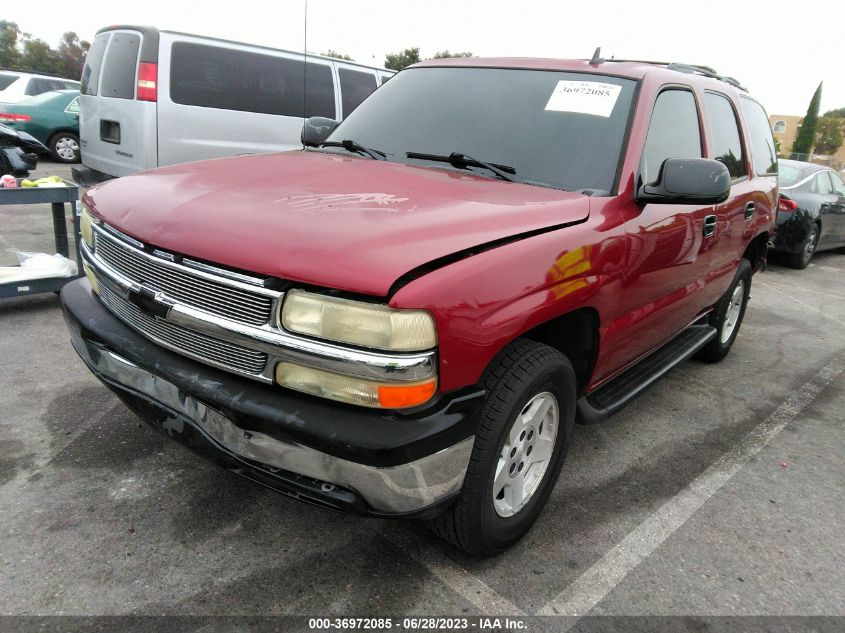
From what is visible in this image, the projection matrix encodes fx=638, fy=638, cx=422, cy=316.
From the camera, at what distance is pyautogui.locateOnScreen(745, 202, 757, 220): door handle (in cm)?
402

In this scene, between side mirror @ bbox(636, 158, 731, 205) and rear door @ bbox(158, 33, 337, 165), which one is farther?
rear door @ bbox(158, 33, 337, 165)

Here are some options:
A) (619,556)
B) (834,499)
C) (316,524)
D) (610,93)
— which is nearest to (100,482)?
(316,524)

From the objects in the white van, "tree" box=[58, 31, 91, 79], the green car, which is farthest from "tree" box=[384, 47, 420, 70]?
the white van

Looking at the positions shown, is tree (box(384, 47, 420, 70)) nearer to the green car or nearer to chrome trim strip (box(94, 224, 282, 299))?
the green car

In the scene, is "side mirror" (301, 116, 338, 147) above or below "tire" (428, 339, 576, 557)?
above

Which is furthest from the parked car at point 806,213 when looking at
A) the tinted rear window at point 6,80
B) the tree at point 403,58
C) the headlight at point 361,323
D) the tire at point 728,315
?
the tree at point 403,58

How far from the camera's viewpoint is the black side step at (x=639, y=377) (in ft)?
9.22

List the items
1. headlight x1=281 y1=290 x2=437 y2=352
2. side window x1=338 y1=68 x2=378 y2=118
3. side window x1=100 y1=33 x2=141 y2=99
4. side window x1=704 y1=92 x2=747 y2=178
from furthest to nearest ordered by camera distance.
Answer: side window x1=338 y1=68 x2=378 y2=118 → side window x1=100 y1=33 x2=141 y2=99 → side window x1=704 y1=92 x2=747 y2=178 → headlight x1=281 y1=290 x2=437 y2=352

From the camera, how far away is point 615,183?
265cm

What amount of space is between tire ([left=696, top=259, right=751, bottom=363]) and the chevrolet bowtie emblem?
3.61m

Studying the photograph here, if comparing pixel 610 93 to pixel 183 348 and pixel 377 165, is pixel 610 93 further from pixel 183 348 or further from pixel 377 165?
pixel 183 348

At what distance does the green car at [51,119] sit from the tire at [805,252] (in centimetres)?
1348

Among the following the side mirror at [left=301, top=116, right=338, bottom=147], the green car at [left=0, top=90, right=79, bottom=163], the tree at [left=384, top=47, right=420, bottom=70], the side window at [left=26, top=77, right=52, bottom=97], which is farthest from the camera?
the tree at [left=384, top=47, right=420, bottom=70]

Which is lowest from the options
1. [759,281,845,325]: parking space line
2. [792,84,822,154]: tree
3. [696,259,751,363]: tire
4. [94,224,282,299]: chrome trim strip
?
[759,281,845,325]: parking space line
